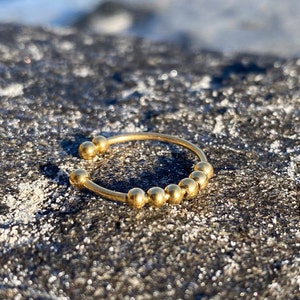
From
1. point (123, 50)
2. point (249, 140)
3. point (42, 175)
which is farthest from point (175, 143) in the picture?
point (123, 50)

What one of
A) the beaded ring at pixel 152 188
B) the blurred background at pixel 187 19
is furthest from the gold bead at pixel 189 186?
the blurred background at pixel 187 19

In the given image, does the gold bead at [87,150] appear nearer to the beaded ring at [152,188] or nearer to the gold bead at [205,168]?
the beaded ring at [152,188]

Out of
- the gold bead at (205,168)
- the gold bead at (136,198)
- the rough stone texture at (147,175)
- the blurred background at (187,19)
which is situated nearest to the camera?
the rough stone texture at (147,175)

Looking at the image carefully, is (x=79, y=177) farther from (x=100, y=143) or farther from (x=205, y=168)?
(x=205, y=168)

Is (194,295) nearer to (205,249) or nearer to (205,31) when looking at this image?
(205,249)

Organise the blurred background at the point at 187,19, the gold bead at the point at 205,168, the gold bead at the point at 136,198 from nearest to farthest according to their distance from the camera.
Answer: the gold bead at the point at 136,198
the gold bead at the point at 205,168
the blurred background at the point at 187,19

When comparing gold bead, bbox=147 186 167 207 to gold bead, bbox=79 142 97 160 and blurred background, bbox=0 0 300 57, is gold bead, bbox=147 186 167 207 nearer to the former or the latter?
gold bead, bbox=79 142 97 160
